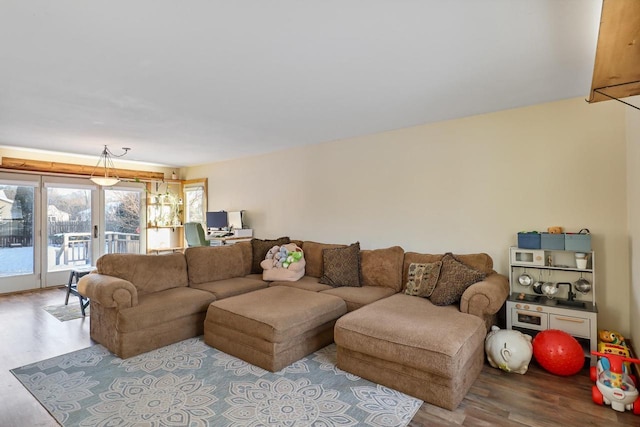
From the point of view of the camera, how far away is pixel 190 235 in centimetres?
624

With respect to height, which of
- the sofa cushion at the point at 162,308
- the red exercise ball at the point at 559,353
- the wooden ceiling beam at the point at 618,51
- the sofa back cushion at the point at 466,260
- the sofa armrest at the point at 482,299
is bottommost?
the red exercise ball at the point at 559,353

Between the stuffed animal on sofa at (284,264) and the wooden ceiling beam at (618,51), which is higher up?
the wooden ceiling beam at (618,51)

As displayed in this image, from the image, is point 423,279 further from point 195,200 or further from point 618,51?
point 195,200

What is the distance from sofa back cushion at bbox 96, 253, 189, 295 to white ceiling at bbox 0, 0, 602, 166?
1.53 metres

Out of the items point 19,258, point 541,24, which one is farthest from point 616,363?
point 19,258

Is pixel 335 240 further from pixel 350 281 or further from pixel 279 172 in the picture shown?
pixel 279 172

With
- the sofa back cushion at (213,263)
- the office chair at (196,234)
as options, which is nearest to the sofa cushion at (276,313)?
the sofa back cushion at (213,263)

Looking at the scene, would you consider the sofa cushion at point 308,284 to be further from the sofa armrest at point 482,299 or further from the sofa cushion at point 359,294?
the sofa armrest at point 482,299

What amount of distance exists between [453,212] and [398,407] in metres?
2.24

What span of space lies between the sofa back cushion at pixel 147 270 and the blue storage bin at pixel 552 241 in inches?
147

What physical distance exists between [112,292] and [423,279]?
288 cm

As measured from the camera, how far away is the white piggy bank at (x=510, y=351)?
2.54m

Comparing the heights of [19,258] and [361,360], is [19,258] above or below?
above

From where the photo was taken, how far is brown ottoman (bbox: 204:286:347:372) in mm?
2684
